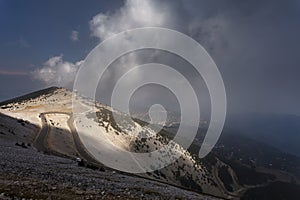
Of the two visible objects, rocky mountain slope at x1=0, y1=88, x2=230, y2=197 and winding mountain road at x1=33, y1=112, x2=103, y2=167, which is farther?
rocky mountain slope at x1=0, y1=88, x2=230, y2=197

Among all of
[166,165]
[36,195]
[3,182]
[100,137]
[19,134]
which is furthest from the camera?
[166,165]

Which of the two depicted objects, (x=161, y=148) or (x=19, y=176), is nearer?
(x=19, y=176)

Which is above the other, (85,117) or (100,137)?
(85,117)

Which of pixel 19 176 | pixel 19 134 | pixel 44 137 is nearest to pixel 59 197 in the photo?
pixel 19 176

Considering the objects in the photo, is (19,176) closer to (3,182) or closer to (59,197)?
(3,182)

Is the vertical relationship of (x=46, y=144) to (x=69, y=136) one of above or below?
below

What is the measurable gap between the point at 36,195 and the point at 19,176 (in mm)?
9693

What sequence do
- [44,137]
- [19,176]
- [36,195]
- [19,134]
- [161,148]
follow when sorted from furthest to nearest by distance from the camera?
[161,148] → [44,137] → [19,134] → [19,176] → [36,195]

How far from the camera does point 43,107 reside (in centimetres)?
18625

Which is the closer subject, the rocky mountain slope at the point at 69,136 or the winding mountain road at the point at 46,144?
the winding mountain road at the point at 46,144

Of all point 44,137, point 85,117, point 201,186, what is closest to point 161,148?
point 201,186

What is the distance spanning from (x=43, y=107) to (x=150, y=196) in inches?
6605

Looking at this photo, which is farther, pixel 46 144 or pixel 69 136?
pixel 69 136

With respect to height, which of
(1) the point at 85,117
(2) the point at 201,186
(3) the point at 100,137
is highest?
(1) the point at 85,117
